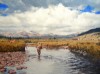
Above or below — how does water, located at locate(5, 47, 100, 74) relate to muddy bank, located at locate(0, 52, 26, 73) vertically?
below

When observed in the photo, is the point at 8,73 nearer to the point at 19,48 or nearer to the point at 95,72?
the point at 95,72

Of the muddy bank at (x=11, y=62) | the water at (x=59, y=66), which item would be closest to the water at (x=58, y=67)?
the water at (x=59, y=66)

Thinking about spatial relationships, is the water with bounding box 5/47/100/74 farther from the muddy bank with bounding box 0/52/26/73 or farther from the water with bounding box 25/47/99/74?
the muddy bank with bounding box 0/52/26/73

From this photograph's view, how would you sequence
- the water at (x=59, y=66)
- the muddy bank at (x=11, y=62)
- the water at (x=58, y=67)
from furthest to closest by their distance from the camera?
the muddy bank at (x=11, y=62)
the water at (x=59, y=66)
the water at (x=58, y=67)

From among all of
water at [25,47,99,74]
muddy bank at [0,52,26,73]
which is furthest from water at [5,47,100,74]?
muddy bank at [0,52,26,73]

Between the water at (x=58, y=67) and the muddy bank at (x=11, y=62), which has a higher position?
the muddy bank at (x=11, y=62)

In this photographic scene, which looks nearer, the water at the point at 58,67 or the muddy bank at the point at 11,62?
the water at the point at 58,67

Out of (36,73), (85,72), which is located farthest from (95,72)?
(36,73)

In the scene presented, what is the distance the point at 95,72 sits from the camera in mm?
29344

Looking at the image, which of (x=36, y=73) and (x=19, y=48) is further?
(x=19, y=48)

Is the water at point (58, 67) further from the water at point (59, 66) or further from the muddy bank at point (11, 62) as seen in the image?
the muddy bank at point (11, 62)

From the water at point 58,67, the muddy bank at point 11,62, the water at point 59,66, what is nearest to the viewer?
the water at point 58,67

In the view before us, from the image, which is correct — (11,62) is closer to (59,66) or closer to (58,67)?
(59,66)

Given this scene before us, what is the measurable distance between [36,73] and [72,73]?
4765mm
